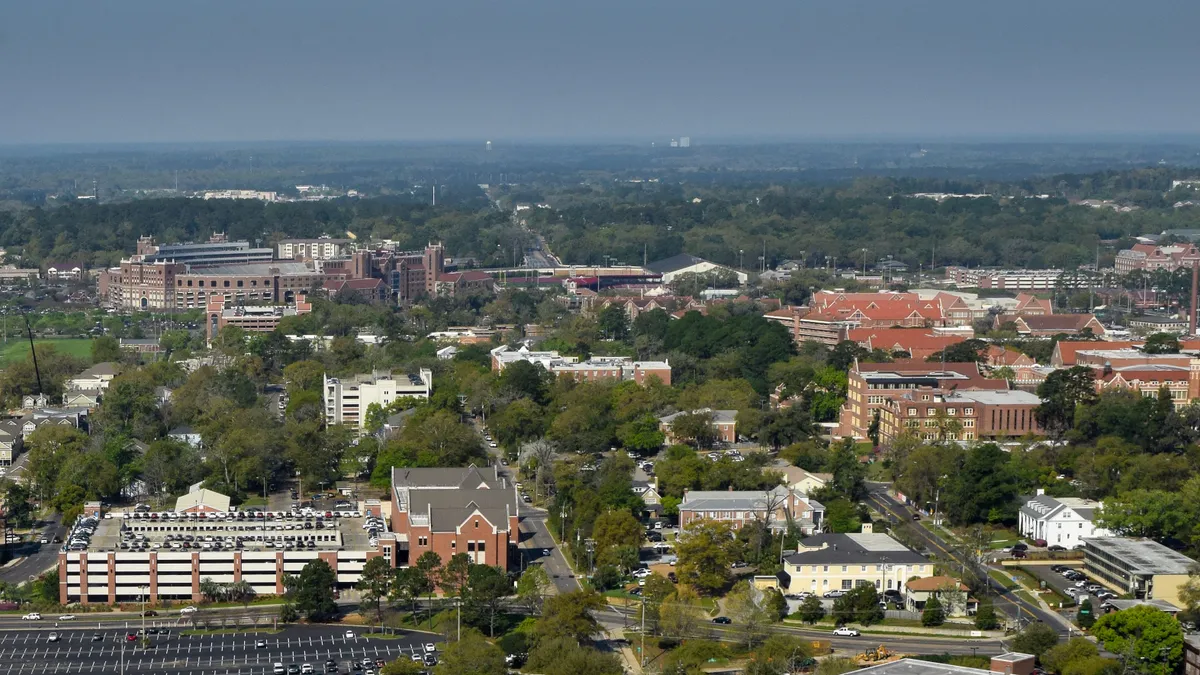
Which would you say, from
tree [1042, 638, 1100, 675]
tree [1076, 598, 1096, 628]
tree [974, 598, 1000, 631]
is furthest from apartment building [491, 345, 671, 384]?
tree [1042, 638, 1100, 675]

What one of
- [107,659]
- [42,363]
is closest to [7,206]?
[42,363]

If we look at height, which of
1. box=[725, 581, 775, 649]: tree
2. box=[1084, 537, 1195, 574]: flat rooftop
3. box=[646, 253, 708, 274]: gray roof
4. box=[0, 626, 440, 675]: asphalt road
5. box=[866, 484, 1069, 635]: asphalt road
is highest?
box=[1084, 537, 1195, 574]: flat rooftop

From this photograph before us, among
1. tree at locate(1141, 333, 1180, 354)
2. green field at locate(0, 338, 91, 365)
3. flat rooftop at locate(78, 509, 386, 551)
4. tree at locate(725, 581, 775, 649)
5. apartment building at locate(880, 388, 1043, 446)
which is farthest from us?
green field at locate(0, 338, 91, 365)

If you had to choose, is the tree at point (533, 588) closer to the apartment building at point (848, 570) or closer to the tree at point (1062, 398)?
the apartment building at point (848, 570)

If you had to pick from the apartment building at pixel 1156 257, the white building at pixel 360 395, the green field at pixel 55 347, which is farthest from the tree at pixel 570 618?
the apartment building at pixel 1156 257

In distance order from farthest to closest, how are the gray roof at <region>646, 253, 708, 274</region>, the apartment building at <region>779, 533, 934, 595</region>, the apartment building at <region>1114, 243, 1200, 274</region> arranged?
the gray roof at <region>646, 253, 708, 274</region> → the apartment building at <region>1114, 243, 1200, 274</region> → the apartment building at <region>779, 533, 934, 595</region>

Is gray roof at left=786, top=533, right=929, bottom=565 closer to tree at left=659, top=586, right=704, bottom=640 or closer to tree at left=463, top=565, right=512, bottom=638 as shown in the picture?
tree at left=659, top=586, right=704, bottom=640

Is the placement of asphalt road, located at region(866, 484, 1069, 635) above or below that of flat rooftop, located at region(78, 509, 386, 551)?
below
